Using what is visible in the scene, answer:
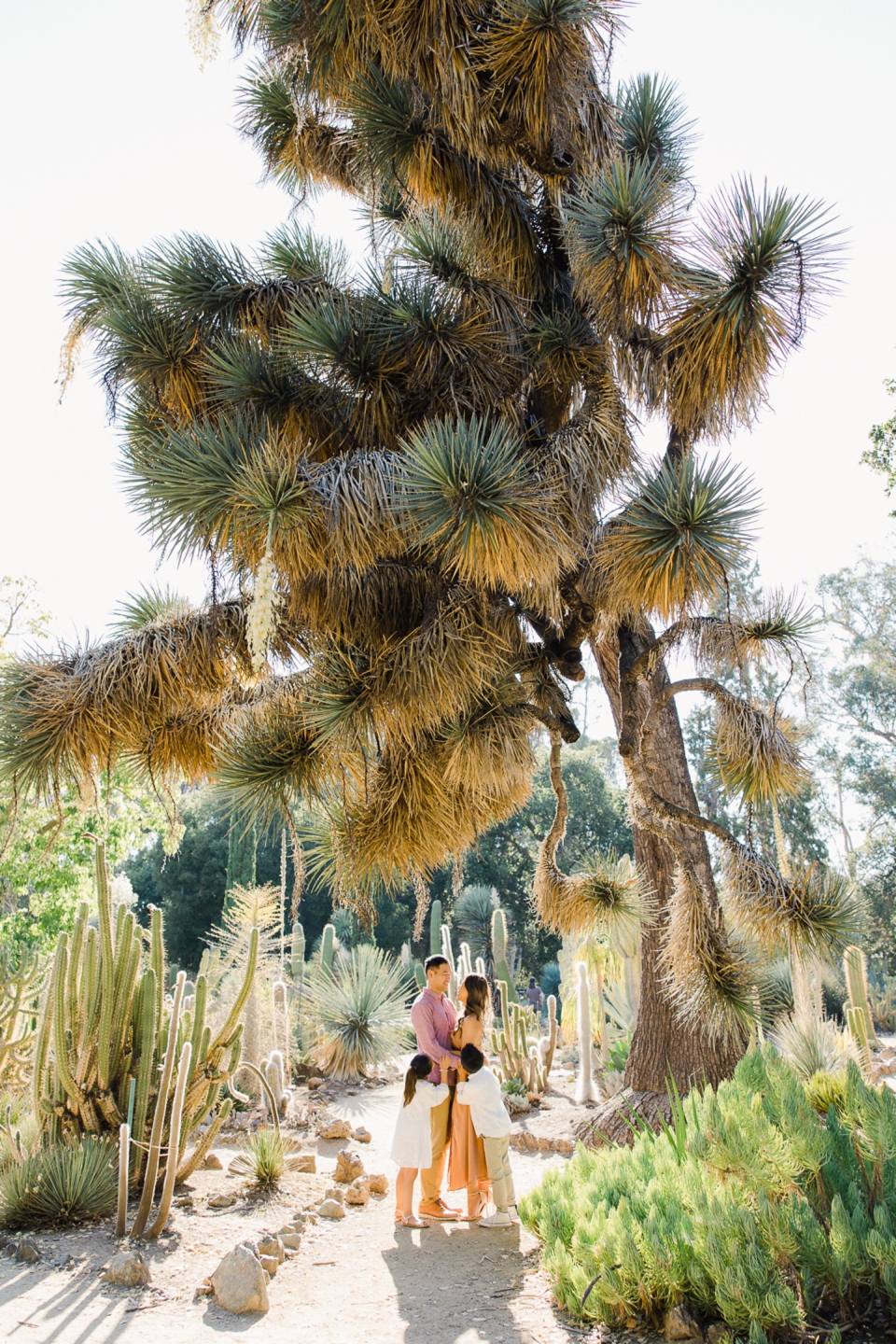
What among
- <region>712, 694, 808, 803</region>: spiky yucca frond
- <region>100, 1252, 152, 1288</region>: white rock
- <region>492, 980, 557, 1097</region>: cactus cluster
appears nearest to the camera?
<region>100, 1252, 152, 1288</region>: white rock

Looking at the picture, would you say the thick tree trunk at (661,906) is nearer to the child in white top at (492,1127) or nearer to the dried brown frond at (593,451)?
the dried brown frond at (593,451)

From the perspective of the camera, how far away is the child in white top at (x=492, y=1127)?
4879 mm

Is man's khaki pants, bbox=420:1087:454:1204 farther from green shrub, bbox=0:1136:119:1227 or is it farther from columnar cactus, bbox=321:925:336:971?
columnar cactus, bbox=321:925:336:971

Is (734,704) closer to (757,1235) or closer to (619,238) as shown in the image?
(619,238)

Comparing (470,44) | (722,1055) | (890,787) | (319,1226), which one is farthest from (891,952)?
(470,44)

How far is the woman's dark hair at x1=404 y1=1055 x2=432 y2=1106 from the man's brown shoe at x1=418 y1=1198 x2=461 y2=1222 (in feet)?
2.16

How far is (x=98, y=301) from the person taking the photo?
6461 mm

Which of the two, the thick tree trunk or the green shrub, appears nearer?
the green shrub

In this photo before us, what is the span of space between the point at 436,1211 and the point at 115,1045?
6.83 ft

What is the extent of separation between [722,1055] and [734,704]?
2217 mm

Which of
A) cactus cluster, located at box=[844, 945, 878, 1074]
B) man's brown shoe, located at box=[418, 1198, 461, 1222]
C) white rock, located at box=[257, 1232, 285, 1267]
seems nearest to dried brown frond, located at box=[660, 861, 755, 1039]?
man's brown shoe, located at box=[418, 1198, 461, 1222]

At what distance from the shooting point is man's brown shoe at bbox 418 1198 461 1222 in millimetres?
5070

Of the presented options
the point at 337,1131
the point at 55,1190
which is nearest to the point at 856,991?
the point at 337,1131

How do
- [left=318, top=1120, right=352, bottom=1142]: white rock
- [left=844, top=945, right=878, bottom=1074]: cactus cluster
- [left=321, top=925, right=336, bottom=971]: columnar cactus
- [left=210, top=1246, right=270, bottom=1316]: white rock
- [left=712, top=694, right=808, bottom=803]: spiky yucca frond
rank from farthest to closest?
1. [left=321, top=925, right=336, bottom=971]: columnar cactus
2. [left=844, top=945, right=878, bottom=1074]: cactus cluster
3. [left=318, top=1120, right=352, bottom=1142]: white rock
4. [left=712, top=694, right=808, bottom=803]: spiky yucca frond
5. [left=210, top=1246, right=270, bottom=1316]: white rock
